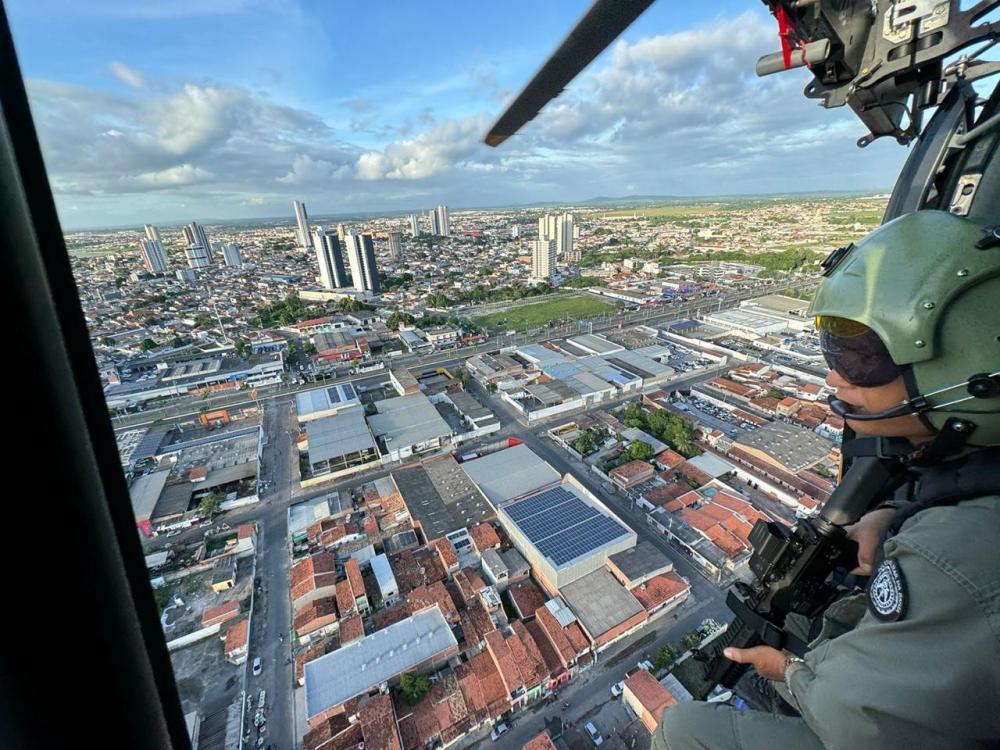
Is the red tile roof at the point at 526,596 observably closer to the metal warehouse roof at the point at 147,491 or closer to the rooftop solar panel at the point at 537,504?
the rooftop solar panel at the point at 537,504

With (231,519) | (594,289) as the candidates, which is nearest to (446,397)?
(231,519)

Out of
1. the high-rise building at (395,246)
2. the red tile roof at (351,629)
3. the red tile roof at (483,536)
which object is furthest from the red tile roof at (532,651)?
the high-rise building at (395,246)

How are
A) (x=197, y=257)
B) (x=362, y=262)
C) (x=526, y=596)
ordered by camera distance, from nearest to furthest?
1. (x=526, y=596)
2. (x=362, y=262)
3. (x=197, y=257)

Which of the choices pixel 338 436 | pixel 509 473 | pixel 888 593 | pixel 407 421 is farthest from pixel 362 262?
pixel 888 593

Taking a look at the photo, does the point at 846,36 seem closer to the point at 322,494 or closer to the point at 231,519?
the point at 322,494

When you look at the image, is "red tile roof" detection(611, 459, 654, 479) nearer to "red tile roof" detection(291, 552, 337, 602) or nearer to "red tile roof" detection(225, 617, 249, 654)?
"red tile roof" detection(291, 552, 337, 602)

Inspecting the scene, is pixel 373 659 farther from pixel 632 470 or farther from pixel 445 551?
pixel 632 470

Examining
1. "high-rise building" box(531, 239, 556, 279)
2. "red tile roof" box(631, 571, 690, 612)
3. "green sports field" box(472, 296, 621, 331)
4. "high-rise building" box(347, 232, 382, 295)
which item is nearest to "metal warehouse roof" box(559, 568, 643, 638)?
"red tile roof" box(631, 571, 690, 612)
